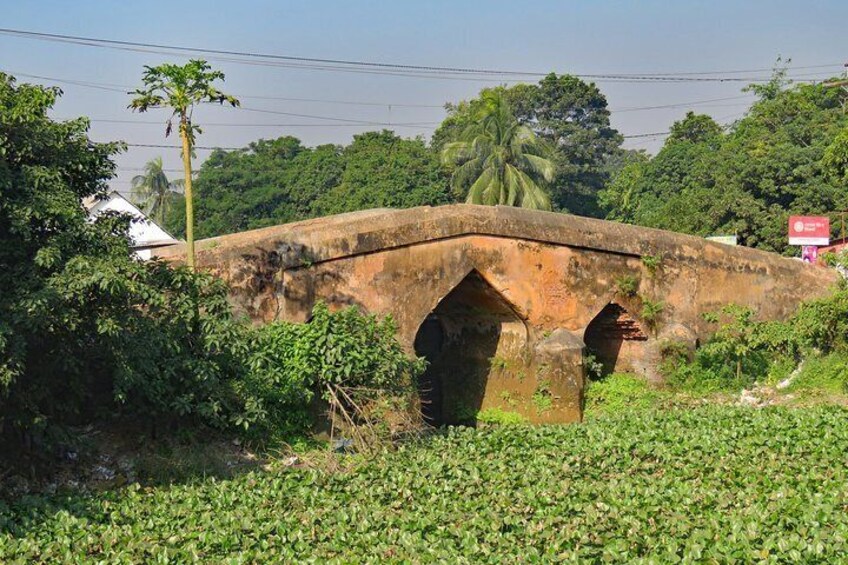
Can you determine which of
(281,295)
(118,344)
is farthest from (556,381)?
(118,344)

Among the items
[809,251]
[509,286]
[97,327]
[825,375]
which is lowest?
[825,375]

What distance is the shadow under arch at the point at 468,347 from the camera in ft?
51.4

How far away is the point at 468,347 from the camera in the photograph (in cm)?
1648

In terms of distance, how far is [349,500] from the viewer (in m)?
10.3

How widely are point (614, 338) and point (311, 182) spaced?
3003 cm

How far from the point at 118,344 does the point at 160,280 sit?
1096 millimetres

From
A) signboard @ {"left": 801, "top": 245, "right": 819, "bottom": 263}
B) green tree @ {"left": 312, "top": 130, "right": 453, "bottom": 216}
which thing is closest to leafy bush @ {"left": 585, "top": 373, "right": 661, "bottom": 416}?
signboard @ {"left": 801, "top": 245, "right": 819, "bottom": 263}

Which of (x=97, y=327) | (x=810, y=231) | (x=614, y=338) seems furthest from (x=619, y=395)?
(x=810, y=231)

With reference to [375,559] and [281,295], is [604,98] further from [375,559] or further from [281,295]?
[375,559]

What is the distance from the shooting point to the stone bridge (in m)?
14.1

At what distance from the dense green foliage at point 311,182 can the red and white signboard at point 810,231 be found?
15.6m

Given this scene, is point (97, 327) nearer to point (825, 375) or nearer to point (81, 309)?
point (81, 309)

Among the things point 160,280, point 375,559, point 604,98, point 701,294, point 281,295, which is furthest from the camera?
point 604,98

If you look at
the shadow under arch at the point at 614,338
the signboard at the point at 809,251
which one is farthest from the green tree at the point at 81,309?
the signboard at the point at 809,251
